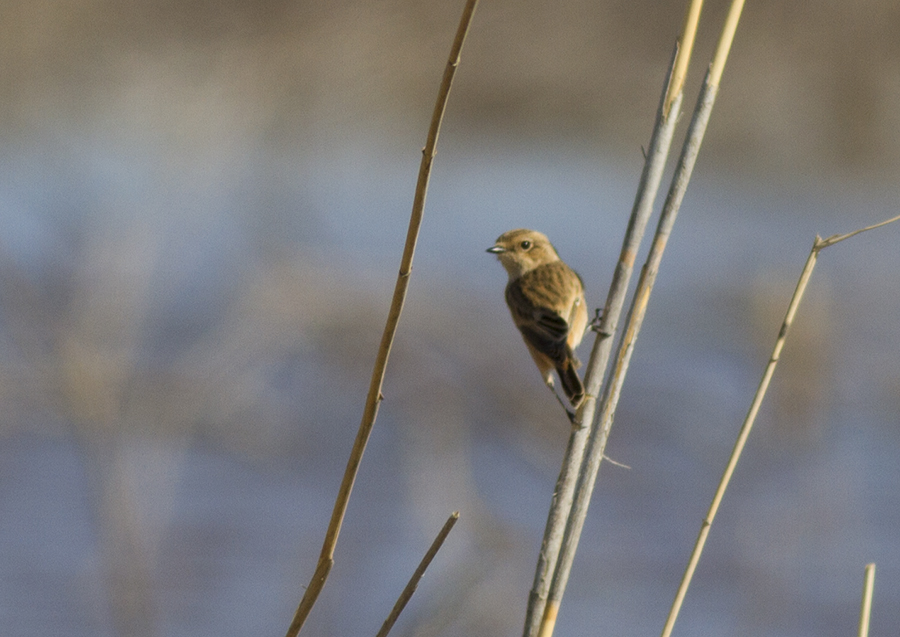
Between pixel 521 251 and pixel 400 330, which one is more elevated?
pixel 400 330

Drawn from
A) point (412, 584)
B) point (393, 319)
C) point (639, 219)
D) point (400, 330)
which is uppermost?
point (400, 330)

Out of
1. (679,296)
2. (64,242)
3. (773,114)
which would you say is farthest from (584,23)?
(64,242)

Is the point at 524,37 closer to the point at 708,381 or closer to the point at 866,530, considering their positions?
the point at 708,381

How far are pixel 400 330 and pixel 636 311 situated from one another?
200 inches

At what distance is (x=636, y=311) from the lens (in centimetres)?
195

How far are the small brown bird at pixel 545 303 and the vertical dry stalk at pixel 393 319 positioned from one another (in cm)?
70

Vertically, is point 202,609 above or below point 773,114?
below

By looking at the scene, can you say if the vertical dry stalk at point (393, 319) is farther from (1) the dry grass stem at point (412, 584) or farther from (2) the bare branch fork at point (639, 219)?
(2) the bare branch fork at point (639, 219)

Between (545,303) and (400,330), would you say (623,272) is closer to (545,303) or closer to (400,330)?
(545,303)

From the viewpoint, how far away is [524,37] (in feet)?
32.9

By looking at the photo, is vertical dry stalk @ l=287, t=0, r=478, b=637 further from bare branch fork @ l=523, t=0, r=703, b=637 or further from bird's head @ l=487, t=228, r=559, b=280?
bird's head @ l=487, t=228, r=559, b=280

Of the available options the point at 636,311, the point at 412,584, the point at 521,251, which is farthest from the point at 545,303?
the point at 412,584

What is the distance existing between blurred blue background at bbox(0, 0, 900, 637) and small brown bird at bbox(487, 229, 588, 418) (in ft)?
1.92

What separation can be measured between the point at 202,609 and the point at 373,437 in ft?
4.95
